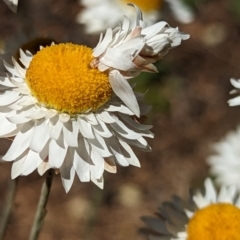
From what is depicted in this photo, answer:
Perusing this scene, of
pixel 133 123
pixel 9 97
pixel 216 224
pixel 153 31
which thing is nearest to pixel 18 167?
pixel 9 97

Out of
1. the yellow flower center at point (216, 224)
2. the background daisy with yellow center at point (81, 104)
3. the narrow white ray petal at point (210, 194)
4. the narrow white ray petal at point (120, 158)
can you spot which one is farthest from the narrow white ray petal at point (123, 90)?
the narrow white ray petal at point (210, 194)

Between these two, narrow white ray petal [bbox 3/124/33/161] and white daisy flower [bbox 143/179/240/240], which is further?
white daisy flower [bbox 143/179/240/240]

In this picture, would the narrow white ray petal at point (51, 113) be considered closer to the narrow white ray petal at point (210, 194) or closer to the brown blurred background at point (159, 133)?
the narrow white ray petal at point (210, 194)

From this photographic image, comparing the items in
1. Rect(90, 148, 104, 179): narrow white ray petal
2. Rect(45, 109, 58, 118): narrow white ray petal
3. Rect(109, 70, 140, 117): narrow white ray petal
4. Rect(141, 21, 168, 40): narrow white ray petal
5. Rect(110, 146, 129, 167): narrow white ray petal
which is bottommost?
Rect(90, 148, 104, 179): narrow white ray petal

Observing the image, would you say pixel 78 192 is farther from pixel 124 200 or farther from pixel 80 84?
pixel 80 84

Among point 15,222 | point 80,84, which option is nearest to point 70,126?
point 80,84

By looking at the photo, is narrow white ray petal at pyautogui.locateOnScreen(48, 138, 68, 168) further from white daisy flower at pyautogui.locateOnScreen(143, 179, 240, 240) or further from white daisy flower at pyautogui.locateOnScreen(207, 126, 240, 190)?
white daisy flower at pyautogui.locateOnScreen(207, 126, 240, 190)

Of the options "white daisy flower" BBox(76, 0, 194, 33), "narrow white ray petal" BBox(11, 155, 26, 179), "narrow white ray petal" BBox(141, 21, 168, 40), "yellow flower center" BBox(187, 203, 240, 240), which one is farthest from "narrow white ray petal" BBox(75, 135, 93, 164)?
"white daisy flower" BBox(76, 0, 194, 33)
